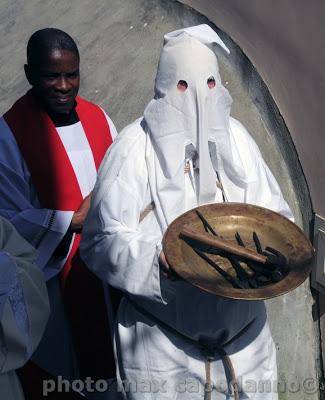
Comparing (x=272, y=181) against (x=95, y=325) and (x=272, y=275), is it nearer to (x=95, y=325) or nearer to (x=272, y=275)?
(x=272, y=275)

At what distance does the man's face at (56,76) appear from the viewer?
3832 millimetres

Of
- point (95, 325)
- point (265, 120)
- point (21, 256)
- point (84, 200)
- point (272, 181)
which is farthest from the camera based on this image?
point (265, 120)

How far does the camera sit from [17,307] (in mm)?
2910

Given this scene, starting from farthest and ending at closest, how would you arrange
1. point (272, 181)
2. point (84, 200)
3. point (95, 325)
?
point (95, 325) → point (84, 200) → point (272, 181)

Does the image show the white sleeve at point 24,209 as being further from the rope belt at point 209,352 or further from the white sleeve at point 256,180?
the white sleeve at point 256,180

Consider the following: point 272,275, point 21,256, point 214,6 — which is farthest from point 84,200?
point 214,6

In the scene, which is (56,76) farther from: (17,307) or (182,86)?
(17,307)

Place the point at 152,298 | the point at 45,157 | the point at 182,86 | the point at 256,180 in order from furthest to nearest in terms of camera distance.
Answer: the point at 45,157, the point at 256,180, the point at 182,86, the point at 152,298

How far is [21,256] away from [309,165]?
6.35 feet

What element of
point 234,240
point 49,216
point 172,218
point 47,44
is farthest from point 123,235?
point 47,44

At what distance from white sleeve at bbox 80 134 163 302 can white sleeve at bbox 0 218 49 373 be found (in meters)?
0.31

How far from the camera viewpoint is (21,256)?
10.0ft

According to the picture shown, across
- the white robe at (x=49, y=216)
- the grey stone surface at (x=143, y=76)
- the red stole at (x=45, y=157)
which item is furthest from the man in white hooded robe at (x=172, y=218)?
the grey stone surface at (x=143, y=76)

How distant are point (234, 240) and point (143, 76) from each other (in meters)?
2.45
